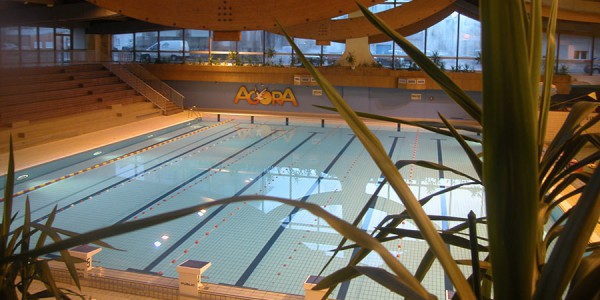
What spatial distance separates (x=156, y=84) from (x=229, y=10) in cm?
925

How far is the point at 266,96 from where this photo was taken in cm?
1786

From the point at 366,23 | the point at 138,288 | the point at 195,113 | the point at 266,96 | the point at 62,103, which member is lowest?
the point at 138,288

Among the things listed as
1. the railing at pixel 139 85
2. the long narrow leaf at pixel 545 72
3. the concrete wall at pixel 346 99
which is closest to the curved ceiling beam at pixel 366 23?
the concrete wall at pixel 346 99

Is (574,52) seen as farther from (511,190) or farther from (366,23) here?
(511,190)

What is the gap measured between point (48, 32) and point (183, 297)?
15.2 m

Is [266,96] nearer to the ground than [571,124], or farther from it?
nearer to the ground

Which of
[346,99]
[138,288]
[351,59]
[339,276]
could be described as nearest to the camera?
[339,276]

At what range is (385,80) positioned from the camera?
53.1ft

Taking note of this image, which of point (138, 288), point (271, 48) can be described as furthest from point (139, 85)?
point (138, 288)

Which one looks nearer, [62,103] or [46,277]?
[46,277]

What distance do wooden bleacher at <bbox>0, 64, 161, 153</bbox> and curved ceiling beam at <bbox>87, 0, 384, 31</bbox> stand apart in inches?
122

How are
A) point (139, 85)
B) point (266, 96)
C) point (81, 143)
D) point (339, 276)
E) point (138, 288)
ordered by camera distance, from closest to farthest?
1. point (339, 276)
2. point (138, 288)
3. point (81, 143)
4. point (139, 85)
5. point (266, 96)

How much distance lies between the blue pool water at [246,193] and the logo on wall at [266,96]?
3770 mm

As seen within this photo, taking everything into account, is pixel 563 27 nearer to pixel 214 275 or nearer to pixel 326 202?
pixel 326 202
